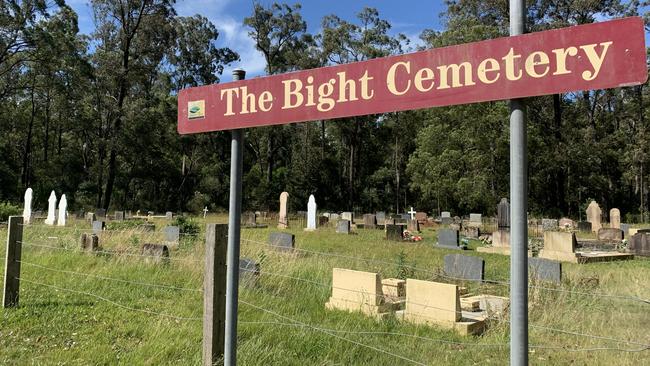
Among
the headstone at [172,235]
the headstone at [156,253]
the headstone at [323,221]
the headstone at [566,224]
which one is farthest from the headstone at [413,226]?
the headstone at [156,253]

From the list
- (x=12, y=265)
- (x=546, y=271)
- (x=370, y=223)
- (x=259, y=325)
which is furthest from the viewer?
(x=370, y=223)

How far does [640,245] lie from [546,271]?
32.6 ft

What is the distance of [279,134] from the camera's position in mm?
53688

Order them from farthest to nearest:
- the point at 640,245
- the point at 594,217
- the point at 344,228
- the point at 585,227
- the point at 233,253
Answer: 1. the point at 594,217
2. the point at 585,227
3. the point at 344,228
4. the point at 640,245
5. the point at 233,253

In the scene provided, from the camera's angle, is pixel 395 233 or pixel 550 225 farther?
pixel 550 225

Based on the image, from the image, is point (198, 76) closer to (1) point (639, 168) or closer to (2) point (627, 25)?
(1) point (639, 168)

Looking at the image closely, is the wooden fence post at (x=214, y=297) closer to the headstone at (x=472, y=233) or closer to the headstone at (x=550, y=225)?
the headstone at (x=472, y=233)

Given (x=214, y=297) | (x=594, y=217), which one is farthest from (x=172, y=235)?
(x=594, y=217)

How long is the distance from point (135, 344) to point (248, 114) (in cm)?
269

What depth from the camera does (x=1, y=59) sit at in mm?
30609

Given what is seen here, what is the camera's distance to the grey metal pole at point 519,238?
6.45 ft

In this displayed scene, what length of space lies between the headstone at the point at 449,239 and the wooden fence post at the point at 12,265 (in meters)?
13.8

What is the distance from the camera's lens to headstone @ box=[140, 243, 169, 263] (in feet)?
28.0

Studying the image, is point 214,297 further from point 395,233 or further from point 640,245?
point 395,233
